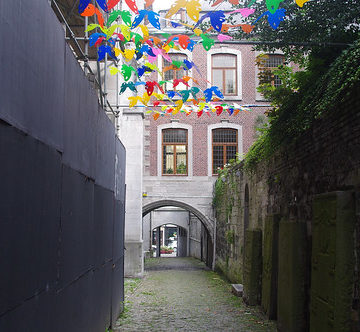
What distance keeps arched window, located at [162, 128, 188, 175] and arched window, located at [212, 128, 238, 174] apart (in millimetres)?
1189

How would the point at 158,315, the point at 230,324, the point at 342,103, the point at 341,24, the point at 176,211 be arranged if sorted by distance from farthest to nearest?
the point at 176,211, the point at 158,315, the point at 230,324, the point at 341,24, the point at 342,103

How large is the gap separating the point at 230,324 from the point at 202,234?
55.9 feet

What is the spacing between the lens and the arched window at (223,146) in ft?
67.8

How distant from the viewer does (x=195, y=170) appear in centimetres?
2048

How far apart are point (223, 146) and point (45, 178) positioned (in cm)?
1740

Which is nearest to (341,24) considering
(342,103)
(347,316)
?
(342,103)

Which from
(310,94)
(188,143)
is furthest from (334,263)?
(188,143)

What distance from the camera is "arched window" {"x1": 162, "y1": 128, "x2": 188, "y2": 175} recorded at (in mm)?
20531

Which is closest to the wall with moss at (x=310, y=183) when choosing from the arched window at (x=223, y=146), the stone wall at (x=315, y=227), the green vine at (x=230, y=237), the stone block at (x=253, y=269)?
the stone wall at (x=315, y=227)

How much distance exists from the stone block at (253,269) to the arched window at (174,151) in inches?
387

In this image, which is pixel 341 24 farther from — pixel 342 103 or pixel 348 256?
pixel 348 256

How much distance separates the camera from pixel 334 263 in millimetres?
5453

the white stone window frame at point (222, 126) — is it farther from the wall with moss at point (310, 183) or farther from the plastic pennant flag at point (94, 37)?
the plastic pennant flag at point (94, 37)

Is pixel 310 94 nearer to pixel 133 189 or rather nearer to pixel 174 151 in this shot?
pixel 133 189
